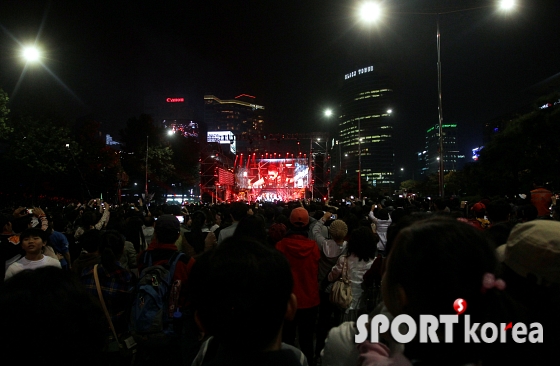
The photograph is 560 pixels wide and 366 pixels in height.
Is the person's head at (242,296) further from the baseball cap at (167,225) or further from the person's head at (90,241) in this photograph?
the person's head at (90,241)

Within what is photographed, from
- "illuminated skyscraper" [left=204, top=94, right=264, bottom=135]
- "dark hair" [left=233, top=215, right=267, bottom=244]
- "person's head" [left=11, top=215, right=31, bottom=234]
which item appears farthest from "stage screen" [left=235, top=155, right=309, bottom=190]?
"illuminated skyscraper" [left=204, top=94, right=264, bottom=135]

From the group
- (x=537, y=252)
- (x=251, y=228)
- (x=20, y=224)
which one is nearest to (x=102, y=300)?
(x=251, y=228)

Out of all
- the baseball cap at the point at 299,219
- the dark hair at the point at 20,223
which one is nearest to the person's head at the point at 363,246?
the baseball cap at the point at 299,219

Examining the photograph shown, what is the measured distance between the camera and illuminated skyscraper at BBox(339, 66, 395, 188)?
14488 cm

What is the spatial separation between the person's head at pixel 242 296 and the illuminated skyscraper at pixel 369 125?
142m

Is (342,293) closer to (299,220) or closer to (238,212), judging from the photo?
(299,220)

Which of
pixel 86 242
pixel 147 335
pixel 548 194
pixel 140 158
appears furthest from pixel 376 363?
pixel 140 158

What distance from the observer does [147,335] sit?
3488 mm

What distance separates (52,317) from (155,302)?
2.24 metres

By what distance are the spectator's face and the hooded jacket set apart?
296 centimetres

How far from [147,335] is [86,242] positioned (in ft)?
5.38

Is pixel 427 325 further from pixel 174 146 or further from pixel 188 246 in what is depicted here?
pixel 174 146

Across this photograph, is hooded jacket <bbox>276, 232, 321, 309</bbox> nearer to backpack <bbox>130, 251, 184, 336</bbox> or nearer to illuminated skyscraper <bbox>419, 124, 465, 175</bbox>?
backpack <bbox>130, 251, 184, 336</bbox>

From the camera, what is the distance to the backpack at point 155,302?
11.5ft
